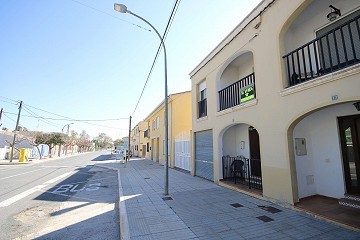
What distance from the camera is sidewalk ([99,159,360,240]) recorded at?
3.97 metres

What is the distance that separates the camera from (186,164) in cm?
1366

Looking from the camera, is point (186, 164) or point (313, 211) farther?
point (186, 164)

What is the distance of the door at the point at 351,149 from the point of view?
17.4 feet

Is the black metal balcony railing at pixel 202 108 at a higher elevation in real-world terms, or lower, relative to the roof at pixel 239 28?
lower

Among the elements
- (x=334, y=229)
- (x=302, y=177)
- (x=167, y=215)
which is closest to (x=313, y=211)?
(x=334, y=229)

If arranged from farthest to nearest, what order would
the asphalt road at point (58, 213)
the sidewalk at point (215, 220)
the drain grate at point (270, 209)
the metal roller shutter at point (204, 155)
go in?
the metal roller shutter at point (204, 155)
the drain grate at point (270, 209)
the asphalt road at point (58, 213)
the sidewalk at point (215, 220)

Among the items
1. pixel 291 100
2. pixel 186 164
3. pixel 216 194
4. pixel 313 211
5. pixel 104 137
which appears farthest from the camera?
pixel 104 137

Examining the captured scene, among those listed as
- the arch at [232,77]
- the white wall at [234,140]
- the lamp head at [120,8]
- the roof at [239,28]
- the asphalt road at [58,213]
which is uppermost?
the lamp head at [120,8]

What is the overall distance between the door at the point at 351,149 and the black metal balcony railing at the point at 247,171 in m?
2.75

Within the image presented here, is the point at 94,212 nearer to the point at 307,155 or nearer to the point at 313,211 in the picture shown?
the point at 313,211

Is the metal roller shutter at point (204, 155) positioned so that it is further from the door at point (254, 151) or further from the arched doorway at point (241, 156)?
the door at point (254, 151)

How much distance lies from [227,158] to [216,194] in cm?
250

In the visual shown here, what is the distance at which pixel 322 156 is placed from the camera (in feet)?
19.8

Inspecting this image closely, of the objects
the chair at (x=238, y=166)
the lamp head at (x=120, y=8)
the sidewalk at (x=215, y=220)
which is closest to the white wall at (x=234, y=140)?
the chair at (x=238, y=166)
